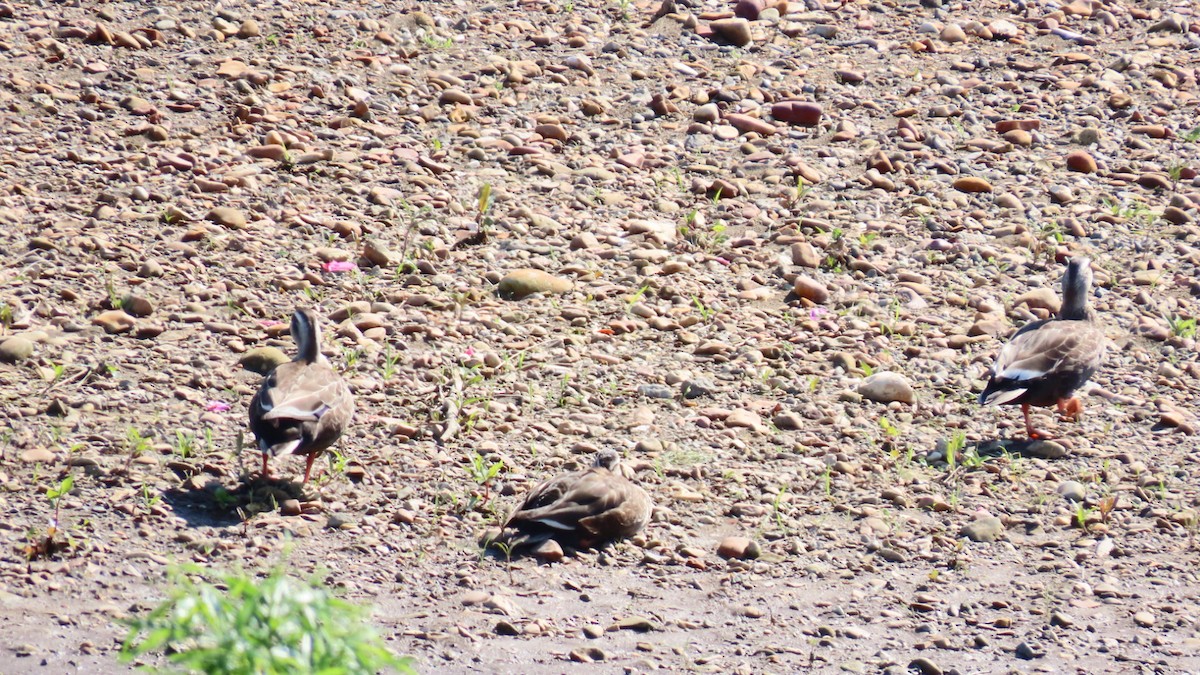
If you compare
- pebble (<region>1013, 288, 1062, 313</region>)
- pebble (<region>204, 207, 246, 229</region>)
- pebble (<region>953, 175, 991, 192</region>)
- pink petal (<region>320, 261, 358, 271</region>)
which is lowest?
pink petal (<region>320, 261, 358, 271</region>)

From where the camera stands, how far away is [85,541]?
21.1 feet

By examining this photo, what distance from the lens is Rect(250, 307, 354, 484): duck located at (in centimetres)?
663

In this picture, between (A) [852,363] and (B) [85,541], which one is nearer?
(B) [85,541]

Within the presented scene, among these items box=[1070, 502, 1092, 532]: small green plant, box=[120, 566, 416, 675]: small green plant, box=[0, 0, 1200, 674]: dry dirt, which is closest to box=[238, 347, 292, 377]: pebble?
box=[0, 0, 1200, 674]: dry dirt

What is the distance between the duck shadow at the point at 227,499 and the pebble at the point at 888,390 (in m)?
3.20

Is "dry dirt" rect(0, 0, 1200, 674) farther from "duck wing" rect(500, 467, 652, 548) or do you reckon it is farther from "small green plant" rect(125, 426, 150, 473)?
"duck wing" rect(500, 467, 652, 548)

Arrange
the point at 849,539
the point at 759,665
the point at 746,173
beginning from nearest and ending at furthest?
the point at 759,665 → the point at 849,539 → the point at 746,173

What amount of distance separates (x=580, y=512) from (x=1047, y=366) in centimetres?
291

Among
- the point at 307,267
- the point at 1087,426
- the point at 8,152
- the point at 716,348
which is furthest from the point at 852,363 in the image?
the point at 8,152

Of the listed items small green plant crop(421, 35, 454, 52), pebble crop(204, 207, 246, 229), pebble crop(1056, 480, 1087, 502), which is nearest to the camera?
pebble crop(1056, 480, 1087, 502)

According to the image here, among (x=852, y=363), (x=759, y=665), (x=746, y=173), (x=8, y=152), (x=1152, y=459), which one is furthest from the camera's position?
(x=746, y=173)

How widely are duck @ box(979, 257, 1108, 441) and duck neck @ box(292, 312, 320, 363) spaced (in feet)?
11.6

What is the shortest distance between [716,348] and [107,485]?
3502mm

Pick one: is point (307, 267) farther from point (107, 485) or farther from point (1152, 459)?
point (1152, 459)
